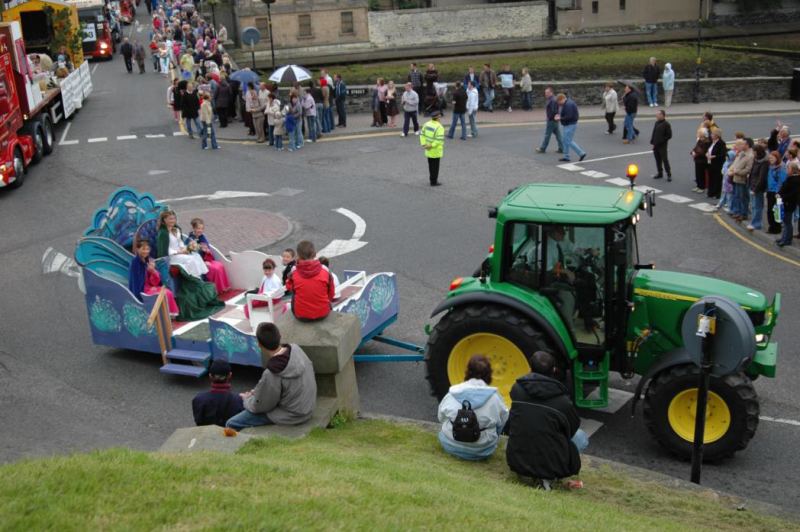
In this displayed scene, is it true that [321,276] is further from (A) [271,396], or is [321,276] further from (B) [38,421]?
(B) [38,421]

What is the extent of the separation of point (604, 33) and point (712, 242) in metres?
42.2

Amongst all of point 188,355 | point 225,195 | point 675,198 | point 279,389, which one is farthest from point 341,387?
point 225,195

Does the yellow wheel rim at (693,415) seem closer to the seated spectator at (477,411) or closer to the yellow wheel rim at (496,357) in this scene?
the yellow wheel rim at (496,357)

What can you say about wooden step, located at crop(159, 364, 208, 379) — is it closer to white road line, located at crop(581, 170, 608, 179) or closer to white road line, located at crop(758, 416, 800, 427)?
white road line, located at crop(758, 416, 800, 427)

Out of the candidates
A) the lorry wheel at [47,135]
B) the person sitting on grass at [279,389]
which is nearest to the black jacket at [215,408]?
the person sitting on grass at [279,389]

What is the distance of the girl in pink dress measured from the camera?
13930mm

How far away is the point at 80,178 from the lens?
79.2 ft

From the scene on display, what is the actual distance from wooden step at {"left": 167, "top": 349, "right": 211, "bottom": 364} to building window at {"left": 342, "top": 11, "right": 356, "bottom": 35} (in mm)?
49490

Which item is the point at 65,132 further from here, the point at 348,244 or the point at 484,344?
the point at 484,344

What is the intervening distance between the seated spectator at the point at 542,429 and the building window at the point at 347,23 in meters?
53.9

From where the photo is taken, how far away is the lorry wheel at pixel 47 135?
26.6m

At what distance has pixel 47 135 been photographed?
88.2 ft

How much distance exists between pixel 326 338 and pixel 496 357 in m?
2.20

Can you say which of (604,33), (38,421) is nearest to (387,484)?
(38,421)
